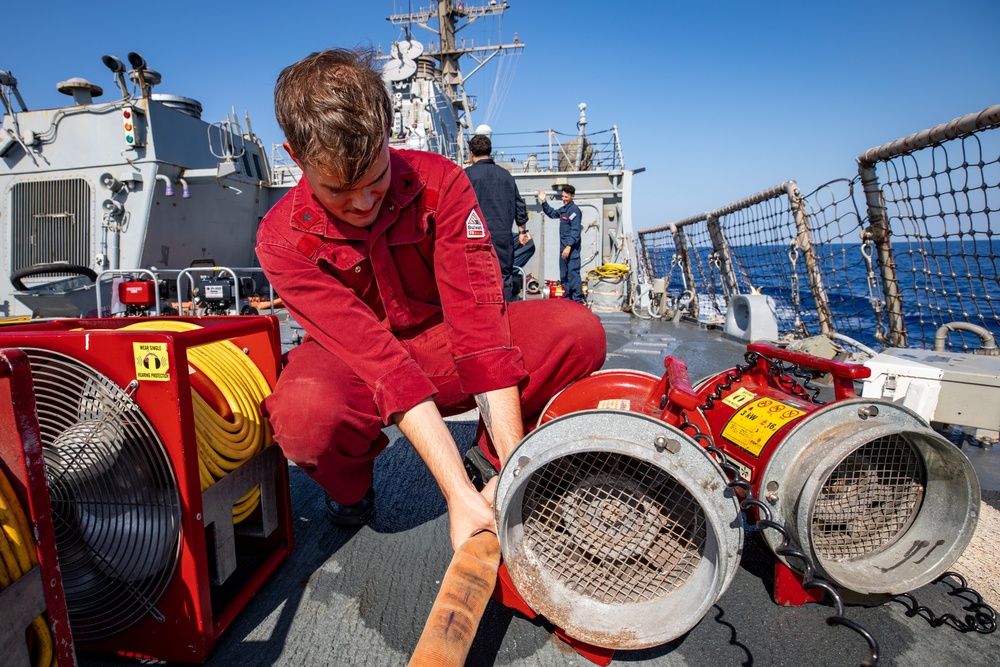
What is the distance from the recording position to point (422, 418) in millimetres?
1449

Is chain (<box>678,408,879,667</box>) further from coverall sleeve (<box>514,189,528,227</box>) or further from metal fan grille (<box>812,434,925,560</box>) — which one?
coverall sleeve (<box>514,189,528,227</box>)

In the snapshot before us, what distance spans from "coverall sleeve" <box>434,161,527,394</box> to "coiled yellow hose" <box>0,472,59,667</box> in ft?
3.30

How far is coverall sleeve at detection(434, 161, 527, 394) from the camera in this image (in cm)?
160

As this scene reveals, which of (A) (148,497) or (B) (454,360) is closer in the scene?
(A) (148,497)

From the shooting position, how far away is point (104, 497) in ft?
4.04

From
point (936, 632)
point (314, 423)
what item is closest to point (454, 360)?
point (314, 423)

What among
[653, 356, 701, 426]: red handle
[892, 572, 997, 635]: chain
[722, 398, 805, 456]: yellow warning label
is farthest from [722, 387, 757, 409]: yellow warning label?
[892, 572, 997, 635]: chain

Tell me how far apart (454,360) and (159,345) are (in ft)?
2.64

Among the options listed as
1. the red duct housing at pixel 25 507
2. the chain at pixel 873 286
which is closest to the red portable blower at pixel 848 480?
the red duct housing at pixel 25 507

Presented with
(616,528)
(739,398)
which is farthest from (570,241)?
(616,528)

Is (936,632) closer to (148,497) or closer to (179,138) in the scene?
(148,497)

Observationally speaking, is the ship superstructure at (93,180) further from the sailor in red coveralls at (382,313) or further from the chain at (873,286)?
the chain at (873,286)

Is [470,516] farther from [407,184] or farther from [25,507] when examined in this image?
[407,184]

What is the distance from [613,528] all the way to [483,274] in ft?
2.77
